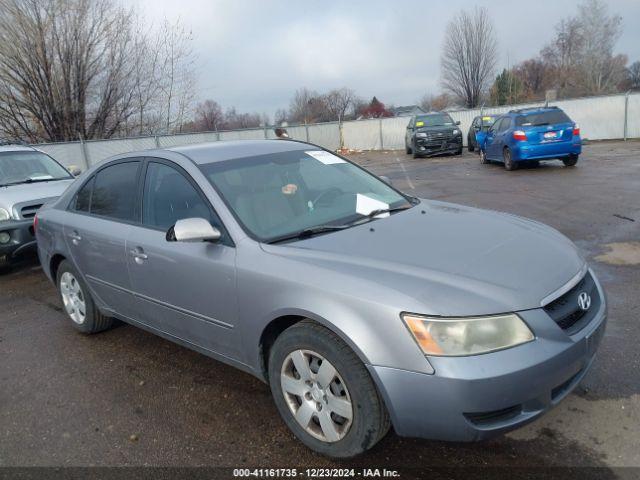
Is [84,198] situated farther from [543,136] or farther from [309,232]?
[543,136]

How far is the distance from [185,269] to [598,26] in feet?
213

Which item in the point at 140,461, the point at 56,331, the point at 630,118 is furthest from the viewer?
the point at 630,118

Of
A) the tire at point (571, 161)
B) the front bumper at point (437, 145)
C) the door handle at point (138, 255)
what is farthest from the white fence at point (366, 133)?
the tire at point (571, 161)

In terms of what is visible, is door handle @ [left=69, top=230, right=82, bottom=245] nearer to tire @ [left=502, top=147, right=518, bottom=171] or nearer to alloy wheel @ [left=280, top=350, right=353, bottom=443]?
alloy wheel @ [left=280, top=350, right=353, bottom=443]

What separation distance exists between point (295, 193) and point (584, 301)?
1814 mm

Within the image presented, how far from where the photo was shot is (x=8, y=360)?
168 inches

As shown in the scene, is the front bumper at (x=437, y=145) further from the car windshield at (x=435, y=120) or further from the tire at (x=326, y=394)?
the tire at (x=326, y=394)

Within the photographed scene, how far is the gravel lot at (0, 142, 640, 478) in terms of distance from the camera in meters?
2.66

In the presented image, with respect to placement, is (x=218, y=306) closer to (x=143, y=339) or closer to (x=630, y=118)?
(x=143, y=339)

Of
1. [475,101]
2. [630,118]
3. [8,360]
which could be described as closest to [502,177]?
[8,360]

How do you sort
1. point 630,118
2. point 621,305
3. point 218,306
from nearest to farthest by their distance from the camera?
point 218,306 → point 621,305 → point 630,118

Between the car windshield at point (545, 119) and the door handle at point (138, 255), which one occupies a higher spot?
the car windshield at point (545, 119)

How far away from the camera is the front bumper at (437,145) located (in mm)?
20281

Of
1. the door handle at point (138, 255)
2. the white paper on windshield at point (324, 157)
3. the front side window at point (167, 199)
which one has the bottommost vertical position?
the door handle at point (138, 255)
